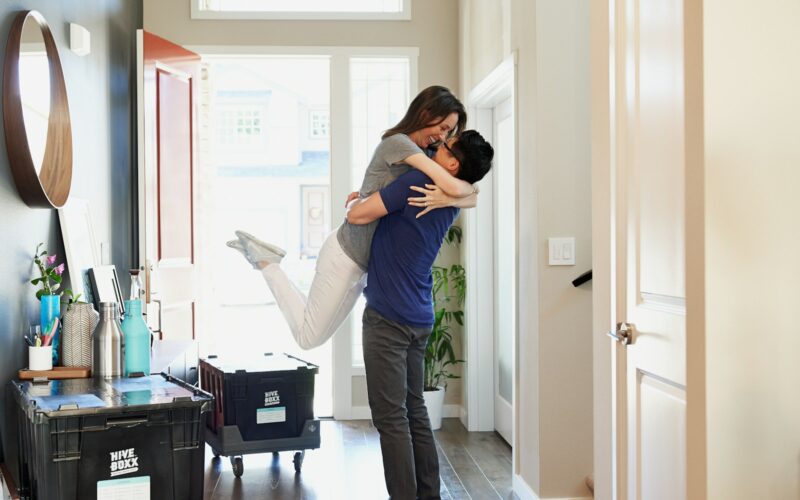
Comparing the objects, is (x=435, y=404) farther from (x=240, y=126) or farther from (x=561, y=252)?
(x=240, y=126)

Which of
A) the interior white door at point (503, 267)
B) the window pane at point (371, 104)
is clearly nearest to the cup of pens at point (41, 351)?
the interior white door at point (503, 267)

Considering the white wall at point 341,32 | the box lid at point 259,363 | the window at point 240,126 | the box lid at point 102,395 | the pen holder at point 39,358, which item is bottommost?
the box lid at point 259,363

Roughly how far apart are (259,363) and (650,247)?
2.64 m

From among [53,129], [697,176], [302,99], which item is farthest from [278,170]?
[697,176]

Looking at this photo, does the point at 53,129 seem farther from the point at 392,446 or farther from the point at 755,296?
the point at 755,296

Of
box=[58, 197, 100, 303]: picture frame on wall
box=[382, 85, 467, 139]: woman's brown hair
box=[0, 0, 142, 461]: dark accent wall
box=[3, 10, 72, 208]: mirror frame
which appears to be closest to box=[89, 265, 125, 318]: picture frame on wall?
box=[58, 197, 100, 303]: picture frame on wall

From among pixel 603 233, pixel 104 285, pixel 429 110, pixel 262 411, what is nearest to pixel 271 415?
pixel 262 411

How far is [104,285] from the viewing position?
377cm

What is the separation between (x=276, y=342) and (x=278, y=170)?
4892 millimetres

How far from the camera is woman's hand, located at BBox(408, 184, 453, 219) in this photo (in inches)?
111

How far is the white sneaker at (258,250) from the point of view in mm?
3367

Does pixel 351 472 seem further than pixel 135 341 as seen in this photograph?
Yes

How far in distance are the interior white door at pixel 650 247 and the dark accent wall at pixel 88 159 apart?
2.03m

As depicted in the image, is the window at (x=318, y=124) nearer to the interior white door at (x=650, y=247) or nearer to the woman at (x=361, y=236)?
the woman at (x=361, y=236)
